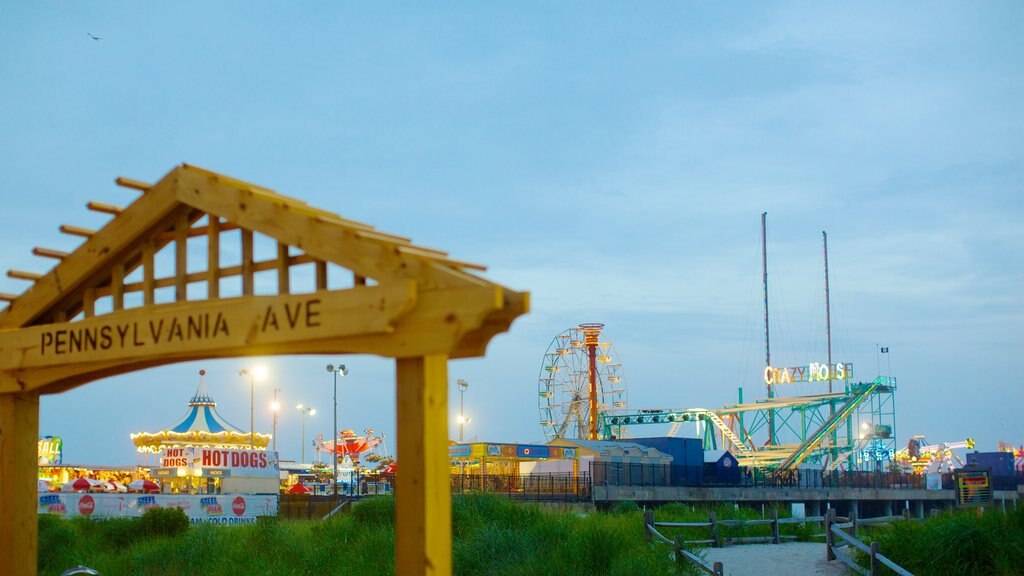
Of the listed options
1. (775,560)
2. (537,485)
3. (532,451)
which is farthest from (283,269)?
(532,451)

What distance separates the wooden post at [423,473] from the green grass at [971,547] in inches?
347

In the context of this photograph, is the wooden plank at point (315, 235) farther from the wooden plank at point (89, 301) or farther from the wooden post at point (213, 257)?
the wooden plank at point (89, 301)

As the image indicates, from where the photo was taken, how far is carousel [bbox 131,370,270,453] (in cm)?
5022

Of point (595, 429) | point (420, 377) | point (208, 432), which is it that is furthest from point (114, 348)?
point (595, 429)

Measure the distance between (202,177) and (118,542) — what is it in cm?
1570

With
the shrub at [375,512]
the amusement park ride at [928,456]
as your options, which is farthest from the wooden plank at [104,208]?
the amusement park ride at [928,456]

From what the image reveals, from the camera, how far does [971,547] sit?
14344mm

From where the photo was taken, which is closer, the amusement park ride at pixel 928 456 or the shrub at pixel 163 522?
the shrub at pixel 163 522

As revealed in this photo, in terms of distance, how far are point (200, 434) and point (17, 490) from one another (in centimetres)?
4242

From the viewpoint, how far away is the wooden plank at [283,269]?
8398 millimetres

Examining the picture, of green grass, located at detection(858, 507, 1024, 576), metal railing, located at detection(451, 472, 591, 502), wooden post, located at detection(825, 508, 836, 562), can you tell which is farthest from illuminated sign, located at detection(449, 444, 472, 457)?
green grass, located at detection(858, 507, 1024, 576)

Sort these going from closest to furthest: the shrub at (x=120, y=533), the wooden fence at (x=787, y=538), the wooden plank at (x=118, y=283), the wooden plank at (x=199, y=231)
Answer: the wooden plank at (x=199, y=231) → the wooden plank at (x=118, y=283) → the wooden fence at (x=787, y=538) → the shrub at (x=120, y=533)

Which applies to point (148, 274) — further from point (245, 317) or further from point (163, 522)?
point (163, 522)

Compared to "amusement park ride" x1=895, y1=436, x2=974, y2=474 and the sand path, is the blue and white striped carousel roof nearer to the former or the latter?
the sand path
